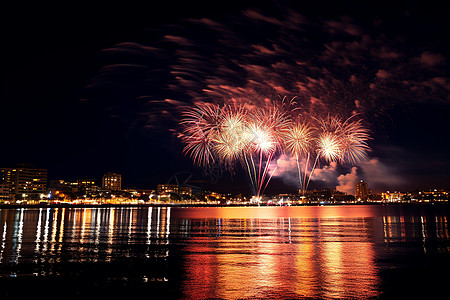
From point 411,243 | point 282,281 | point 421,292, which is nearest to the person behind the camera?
point 421,292

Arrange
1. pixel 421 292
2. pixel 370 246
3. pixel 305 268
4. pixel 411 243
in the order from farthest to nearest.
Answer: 1. pixel 411 243
2. pixel 370 246
3. pixel 305 268
4. pixel 421 292

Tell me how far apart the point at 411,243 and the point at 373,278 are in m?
11.7

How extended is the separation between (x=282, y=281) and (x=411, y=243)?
13.9 meters

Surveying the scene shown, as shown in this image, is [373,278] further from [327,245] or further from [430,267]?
[327,245]

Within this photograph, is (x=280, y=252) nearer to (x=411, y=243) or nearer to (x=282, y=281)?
(x=282, y=281)

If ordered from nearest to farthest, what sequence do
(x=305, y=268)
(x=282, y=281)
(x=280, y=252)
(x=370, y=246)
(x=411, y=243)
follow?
1. (x=282, y=281)
2. (x=305, y=268)
3. (x=280, y=252)
4. (x=370, y=246)
5. (x=411, y=243)

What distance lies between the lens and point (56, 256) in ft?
56.7

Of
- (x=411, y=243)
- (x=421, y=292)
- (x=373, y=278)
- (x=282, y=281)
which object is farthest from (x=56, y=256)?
(x=411, y=243)

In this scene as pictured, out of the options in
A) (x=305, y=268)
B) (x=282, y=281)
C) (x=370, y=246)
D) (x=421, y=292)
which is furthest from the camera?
(x=370, y=246)

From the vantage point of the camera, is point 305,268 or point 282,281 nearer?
point 282,281

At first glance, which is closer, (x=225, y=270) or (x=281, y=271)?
(x=281, y=271)

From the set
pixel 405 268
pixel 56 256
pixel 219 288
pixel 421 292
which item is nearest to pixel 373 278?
pixel 421 292

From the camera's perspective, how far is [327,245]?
70.2ft

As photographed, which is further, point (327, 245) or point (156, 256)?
point (327, 245)
